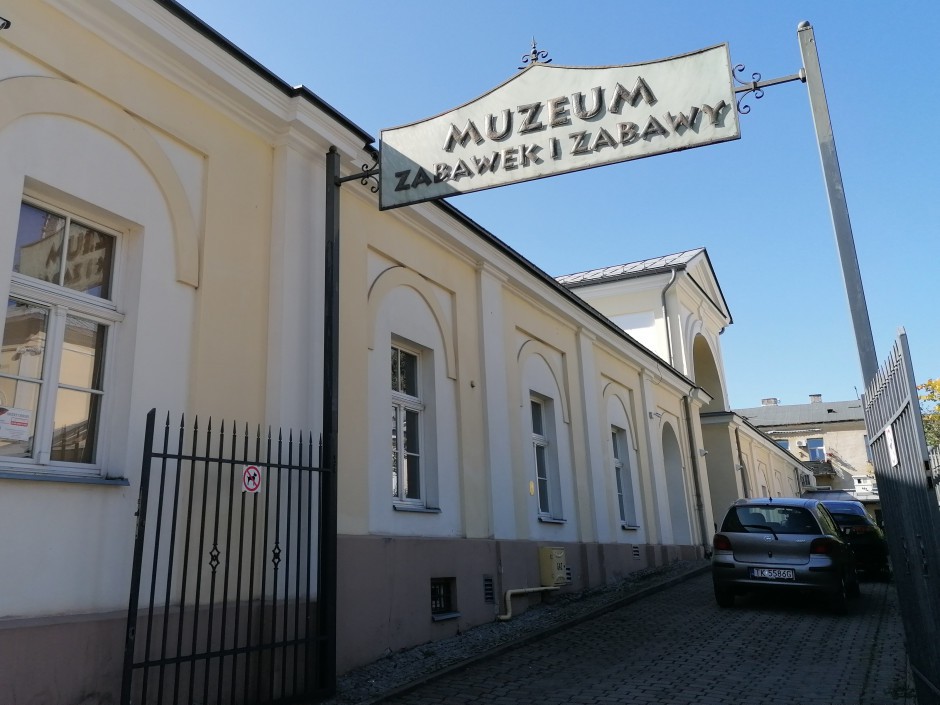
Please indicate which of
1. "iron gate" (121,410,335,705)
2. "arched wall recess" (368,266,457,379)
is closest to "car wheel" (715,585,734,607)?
"arched wall recess" (368,266,457,379)

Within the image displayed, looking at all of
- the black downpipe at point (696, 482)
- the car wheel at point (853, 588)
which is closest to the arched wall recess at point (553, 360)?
the car wheel at point (853, 588)

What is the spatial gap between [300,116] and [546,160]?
2530mm

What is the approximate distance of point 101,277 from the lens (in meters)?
6.00

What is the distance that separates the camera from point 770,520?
439 inches

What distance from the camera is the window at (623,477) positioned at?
16436mm

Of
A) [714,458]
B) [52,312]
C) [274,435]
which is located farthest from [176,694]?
[714,458]

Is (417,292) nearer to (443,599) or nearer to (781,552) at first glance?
(443,599)

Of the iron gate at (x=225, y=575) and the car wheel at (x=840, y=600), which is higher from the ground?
the iron gate at (x=225, y=575)

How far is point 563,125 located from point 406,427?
14.0ft

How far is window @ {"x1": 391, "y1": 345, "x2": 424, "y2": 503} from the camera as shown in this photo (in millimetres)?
9020

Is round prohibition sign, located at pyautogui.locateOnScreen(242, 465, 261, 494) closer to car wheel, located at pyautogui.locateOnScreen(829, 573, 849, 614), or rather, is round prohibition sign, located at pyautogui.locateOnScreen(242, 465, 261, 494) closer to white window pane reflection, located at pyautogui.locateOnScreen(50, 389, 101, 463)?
white window pane reflection, located at pyautogui.locateOnScreen(50, 389, 101, 463)

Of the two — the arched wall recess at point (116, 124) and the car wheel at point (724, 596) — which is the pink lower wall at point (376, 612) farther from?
the arched wall recess at point (116, 124)

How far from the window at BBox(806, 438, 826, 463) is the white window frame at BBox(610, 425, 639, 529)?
53.8 metres

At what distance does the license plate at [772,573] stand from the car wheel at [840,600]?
23.4 inches
